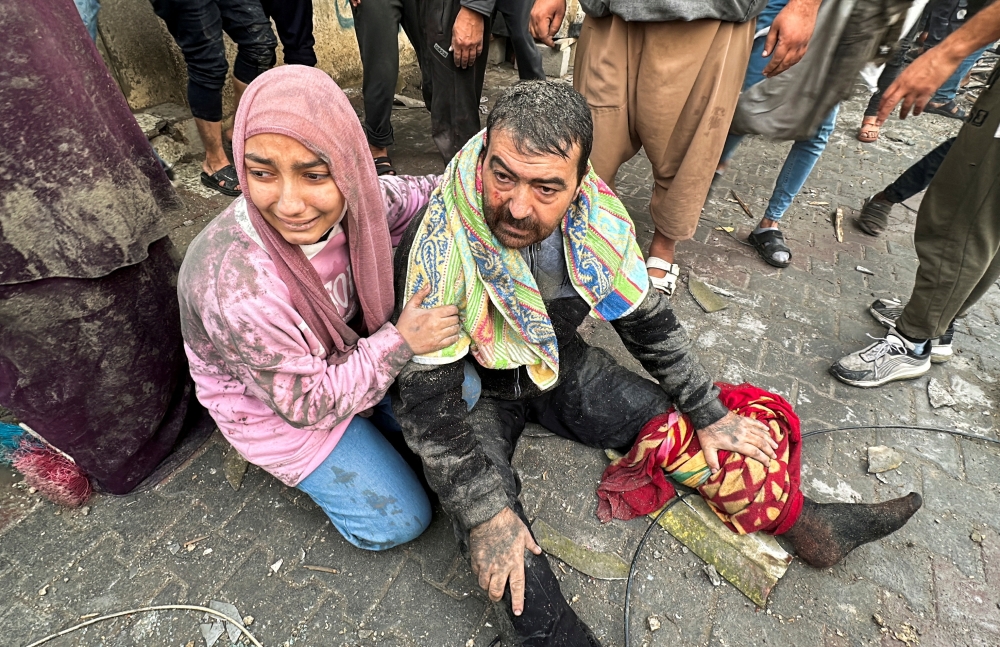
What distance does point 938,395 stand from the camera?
2.90 m

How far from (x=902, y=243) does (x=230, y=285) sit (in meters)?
4.79

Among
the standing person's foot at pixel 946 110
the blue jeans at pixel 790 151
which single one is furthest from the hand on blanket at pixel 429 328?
the standing person's foot at pixel 946 110

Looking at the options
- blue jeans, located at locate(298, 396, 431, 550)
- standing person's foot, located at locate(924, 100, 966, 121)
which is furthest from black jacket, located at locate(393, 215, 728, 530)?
standing person's foot, located at locate(924, 100, 966, 121)

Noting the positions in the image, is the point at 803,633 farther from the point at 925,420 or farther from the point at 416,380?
the point at 416,380

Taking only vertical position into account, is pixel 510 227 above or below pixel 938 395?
above

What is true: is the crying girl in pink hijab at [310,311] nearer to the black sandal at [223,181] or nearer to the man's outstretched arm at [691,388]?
the man's outstretched arm at [691,388]

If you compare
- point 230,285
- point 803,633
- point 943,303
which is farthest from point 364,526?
point 943,303

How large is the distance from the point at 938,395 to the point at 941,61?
1.74 m

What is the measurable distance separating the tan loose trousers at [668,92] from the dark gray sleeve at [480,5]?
1.97 feet

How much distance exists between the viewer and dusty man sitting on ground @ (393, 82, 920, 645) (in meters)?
1.62

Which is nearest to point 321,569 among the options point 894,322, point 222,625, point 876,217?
point 222,625

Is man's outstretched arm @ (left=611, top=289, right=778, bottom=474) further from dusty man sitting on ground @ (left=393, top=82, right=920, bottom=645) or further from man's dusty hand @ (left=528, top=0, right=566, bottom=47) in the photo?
man's dusty hand @ (left=528, top=0, right=566, bottom=47)

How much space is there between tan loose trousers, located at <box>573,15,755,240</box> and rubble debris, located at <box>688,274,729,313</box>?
0.55 meters

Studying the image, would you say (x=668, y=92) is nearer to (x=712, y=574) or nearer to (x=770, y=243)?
(x=770, y=243)
